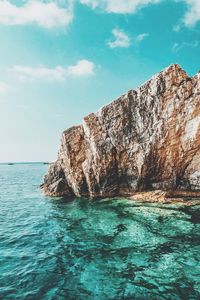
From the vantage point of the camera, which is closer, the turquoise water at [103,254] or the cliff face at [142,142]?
the turquoise water at [103,254]

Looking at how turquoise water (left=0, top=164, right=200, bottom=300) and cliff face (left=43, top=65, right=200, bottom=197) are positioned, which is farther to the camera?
cliff face (left=43, top=65, right=200, bottom=197)

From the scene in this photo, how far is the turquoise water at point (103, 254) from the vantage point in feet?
37.4

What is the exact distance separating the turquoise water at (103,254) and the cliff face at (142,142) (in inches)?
229

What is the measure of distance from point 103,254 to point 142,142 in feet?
58.0

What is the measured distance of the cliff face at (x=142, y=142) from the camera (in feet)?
93.9

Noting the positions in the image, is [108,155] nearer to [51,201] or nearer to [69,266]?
[51,201]

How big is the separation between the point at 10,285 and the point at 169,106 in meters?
23.5

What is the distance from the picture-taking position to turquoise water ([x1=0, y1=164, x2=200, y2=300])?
11414mm

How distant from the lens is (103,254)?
15.1m

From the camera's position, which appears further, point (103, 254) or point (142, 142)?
point (142, 142)

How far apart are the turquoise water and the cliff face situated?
19.1 feet

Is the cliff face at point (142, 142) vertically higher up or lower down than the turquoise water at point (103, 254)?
higher up

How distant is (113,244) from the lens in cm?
1662

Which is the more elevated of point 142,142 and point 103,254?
point 142,142
